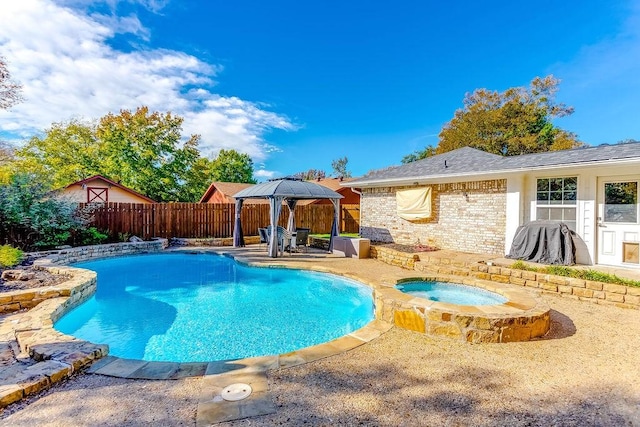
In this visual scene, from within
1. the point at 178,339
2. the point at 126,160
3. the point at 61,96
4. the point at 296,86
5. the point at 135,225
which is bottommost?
the point at 178,339

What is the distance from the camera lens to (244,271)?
9.41 metres

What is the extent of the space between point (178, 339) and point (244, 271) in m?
4.63

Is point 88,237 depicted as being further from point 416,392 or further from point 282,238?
point 416,392

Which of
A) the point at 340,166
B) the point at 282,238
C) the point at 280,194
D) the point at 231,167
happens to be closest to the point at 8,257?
the point at 280,194

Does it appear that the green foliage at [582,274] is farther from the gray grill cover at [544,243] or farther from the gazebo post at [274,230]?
the gazebo post at [274,230]

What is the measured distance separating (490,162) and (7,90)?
666 inches

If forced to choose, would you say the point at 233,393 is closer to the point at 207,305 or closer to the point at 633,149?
the point at 207,305

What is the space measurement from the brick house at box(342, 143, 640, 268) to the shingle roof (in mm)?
25

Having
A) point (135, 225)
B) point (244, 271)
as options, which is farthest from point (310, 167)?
point (244, 271)

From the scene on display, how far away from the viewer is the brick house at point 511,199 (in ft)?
22.9

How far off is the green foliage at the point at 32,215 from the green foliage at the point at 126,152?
506 inches

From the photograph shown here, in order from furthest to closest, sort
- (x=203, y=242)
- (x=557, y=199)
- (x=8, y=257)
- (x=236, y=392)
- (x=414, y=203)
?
(x=203, y=242), (x=414, y=203), (x=557, y=199), (x=8, y=257), (x=236, y=392)

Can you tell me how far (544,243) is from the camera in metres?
7.72

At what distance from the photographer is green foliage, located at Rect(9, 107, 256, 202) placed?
2247cm
